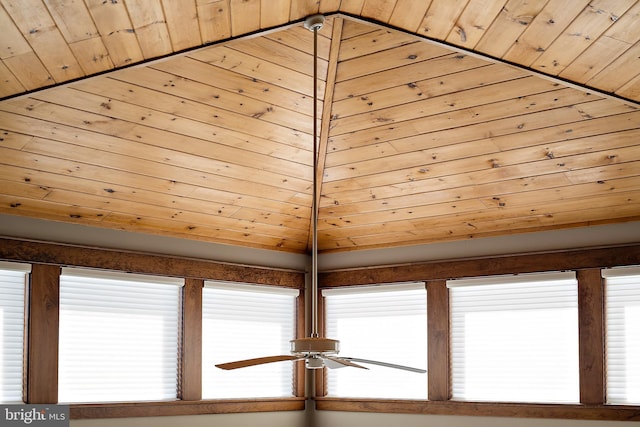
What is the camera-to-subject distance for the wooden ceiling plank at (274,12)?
394 centimetres

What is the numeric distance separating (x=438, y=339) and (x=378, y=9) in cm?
295

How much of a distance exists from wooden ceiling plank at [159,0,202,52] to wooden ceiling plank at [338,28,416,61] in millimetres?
979

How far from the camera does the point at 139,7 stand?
349 centimetres

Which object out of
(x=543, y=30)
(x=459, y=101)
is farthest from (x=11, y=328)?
(x=543, y=30)

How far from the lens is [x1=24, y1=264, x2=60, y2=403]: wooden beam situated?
505 centimetres

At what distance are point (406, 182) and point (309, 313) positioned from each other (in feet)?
5.76

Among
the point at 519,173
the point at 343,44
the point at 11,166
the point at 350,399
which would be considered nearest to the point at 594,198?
the point at 519,173

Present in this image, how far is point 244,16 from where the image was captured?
13.1 feet

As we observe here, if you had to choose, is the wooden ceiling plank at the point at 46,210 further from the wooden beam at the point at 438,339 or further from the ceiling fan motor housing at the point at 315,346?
the wooden beam at the point at 438,339

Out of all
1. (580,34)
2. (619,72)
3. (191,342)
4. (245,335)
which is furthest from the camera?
(245,335)

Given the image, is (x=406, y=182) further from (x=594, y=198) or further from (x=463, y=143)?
(x=594, y=198)

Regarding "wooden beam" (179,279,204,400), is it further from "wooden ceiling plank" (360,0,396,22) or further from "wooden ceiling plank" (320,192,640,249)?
"wooden ceiling plank" (360,0,396,22)

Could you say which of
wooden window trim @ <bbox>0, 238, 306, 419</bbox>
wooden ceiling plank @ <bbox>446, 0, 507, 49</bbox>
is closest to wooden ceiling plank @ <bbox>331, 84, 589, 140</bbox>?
wooden ceiling plank @ <bbox>446, 0, 507, 49</bbox>

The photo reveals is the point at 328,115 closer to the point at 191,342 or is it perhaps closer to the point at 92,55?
the point at 92,55
